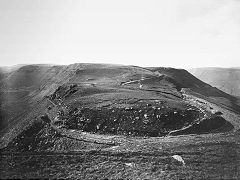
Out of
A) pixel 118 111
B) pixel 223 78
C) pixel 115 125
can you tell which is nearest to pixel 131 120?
pixel 115 125

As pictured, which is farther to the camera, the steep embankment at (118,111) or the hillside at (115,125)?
the steep embankment at (118,111)

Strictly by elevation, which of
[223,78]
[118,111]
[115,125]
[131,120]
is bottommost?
[115,125]

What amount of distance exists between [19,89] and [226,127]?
69.0 meters

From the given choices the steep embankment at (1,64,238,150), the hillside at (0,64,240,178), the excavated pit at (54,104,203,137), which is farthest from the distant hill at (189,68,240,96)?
the excavated pit at (54,104,203,137)

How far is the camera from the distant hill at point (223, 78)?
135 m

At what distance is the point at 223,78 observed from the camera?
517 ft

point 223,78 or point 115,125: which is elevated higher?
point 223,78

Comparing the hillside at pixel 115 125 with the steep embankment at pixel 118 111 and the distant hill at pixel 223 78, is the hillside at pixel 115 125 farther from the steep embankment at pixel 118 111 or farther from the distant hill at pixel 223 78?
the distant hill at pixel 223 78

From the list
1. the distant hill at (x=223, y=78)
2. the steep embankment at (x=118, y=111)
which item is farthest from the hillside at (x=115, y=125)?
the distant hill at (x=223, y=78)

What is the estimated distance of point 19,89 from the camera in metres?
85.1

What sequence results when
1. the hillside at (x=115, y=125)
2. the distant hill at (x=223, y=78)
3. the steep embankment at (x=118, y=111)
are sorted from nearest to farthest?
the hillside at (x=115, y=125) → the steep embankment at (x=118, y=111) → the distant hill at (x=223, y=78)

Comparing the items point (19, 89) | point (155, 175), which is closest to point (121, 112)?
point (155, 175)

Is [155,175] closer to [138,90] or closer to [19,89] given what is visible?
[138,90]

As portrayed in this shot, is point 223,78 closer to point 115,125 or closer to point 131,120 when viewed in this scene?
point 131,120
